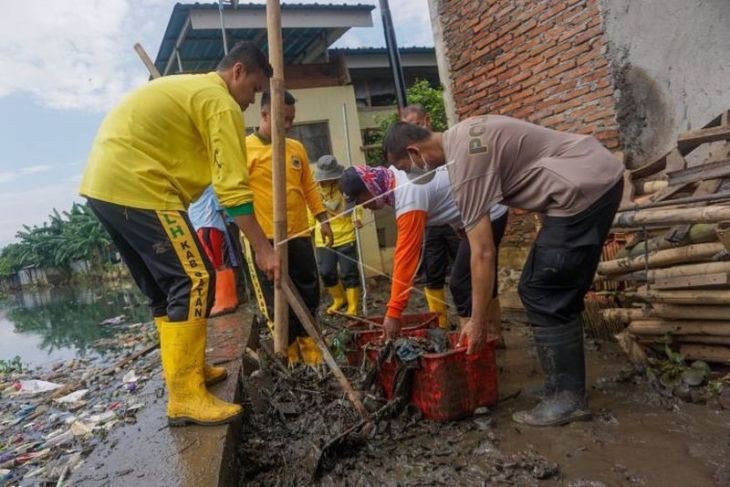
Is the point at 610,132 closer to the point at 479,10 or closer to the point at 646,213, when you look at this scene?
the point at 646,213

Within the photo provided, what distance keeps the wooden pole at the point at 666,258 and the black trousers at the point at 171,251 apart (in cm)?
277

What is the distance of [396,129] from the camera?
2762 mm

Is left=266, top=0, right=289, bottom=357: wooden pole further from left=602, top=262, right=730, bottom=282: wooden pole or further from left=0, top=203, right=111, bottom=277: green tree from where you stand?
left=0, top=203, right=111, bottom=277: green tree

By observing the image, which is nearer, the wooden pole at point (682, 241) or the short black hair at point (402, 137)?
the short black hair at point (402, 137)

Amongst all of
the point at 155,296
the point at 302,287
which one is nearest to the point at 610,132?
the point at 302,287

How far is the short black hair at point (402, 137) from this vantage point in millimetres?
2686

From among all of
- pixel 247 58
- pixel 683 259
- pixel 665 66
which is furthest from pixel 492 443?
pixel 665 66

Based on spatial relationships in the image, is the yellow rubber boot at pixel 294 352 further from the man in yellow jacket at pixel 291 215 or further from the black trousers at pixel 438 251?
the black trousers at pixel 438 251

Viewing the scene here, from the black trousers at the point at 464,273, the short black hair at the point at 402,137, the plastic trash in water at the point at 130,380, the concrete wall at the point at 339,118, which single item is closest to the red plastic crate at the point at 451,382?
the black trousers at the point at 464,273

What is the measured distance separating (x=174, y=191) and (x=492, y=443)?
6.42 ft

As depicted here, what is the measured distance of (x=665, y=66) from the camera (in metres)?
4.38

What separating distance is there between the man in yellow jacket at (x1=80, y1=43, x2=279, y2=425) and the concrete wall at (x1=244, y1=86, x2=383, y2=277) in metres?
7.36

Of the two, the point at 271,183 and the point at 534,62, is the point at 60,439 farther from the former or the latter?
the point at 534,62

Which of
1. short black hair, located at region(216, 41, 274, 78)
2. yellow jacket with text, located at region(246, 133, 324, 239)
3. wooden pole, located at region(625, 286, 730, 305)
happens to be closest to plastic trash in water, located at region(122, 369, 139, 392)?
yellow jacket with text, located at region(246, 133, 324, 239)
